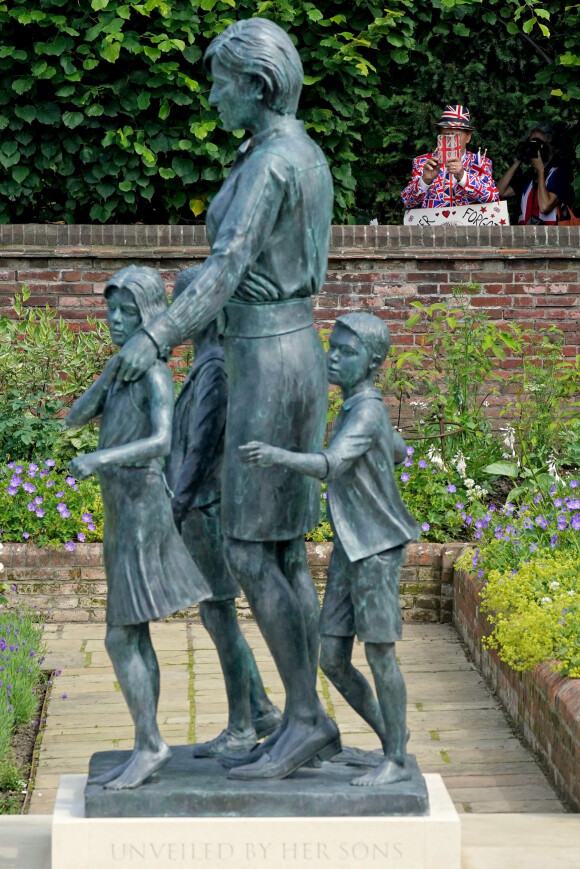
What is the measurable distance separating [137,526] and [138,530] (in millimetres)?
12

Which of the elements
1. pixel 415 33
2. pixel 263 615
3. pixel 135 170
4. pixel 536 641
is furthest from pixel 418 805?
pixel 415 33

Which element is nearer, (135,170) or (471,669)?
(471,669)

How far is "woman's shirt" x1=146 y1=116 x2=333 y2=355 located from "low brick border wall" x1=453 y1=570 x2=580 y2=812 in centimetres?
197

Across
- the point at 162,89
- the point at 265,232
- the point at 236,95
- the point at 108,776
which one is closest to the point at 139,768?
the point at 108,776

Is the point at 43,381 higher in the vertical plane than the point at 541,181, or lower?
lower

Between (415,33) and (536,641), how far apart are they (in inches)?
246

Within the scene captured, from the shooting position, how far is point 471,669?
22.3 feet

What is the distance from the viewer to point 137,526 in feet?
13.1

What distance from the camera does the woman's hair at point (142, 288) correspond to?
Answer: 4004 mm

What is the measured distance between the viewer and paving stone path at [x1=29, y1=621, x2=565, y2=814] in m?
5.36

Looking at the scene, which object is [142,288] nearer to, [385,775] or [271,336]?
[271,336]

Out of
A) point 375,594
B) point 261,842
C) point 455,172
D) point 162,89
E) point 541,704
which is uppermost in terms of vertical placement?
point 162,89

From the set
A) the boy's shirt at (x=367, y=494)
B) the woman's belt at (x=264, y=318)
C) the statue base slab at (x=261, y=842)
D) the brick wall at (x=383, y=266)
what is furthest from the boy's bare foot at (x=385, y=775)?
the brick wall at (x=383, y=266)

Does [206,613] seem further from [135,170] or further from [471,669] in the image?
[135,170]
